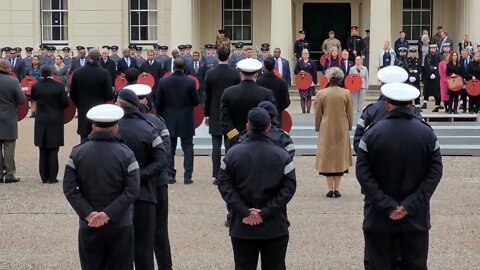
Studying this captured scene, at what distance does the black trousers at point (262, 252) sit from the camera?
7.22m

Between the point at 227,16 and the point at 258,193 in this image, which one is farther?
the point at 227,16

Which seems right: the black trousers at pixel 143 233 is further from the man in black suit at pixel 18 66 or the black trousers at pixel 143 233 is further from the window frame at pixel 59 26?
the window frame at pixel 59 26

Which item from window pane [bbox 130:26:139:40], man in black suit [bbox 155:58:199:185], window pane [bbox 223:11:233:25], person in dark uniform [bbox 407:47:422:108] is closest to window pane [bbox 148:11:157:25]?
window pane [bbox 130:26:139:40]

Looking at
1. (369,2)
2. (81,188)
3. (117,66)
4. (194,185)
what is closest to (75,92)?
(194,185)

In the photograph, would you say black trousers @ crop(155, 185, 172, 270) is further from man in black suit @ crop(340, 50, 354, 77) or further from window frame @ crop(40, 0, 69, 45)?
window frame @ crop(40, 0, 69, 45)

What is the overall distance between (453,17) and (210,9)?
7987mm

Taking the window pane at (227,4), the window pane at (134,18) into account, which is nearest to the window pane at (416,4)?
the window pane at (227,4)

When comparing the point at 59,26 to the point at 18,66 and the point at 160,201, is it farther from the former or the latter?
the point at 160,201

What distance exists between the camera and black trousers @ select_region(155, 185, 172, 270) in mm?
8445

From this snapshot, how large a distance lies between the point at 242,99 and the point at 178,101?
312 centimetres

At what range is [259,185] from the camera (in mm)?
7137

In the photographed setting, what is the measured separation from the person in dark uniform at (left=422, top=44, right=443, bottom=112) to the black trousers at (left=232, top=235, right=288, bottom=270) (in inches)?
703

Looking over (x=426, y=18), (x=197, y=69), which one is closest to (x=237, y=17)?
(x=426, y=18)

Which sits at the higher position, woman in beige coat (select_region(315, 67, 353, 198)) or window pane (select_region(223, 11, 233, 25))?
window pane (select_region(223, 11, 233, 25))
